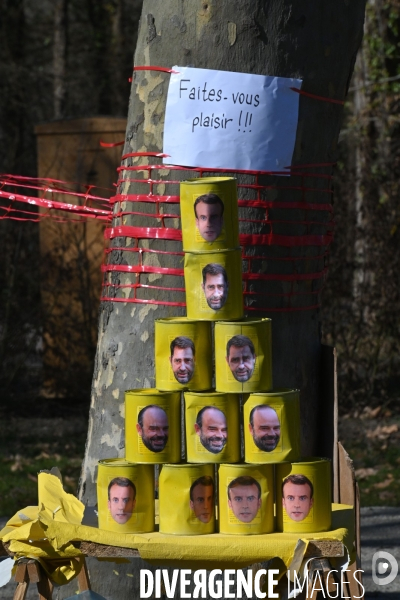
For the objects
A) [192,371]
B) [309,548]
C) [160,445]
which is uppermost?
[192,371]

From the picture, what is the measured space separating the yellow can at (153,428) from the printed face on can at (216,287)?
294 millimetres

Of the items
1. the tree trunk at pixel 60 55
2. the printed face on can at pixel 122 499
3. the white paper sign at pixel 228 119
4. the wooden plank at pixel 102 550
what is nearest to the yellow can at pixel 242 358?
the printed face on can at pixel 122 499

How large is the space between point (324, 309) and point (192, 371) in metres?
5.88

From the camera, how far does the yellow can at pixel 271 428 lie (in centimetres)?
276

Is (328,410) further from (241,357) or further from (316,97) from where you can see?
(316,97)

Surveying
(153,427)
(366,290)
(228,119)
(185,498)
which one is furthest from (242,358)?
(366,290)

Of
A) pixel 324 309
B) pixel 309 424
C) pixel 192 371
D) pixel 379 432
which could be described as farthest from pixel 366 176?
pixel 192 371

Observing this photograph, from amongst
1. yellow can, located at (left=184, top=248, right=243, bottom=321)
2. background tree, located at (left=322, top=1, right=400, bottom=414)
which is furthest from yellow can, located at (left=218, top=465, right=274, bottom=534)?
background tree, located at (left=322, top=1, right=400, bottom=414)

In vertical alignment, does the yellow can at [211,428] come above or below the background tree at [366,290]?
below

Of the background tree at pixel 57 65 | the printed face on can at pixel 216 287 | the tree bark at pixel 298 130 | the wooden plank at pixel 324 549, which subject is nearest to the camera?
the wooden plank at pixel 324 549

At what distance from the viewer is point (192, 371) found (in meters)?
2.86

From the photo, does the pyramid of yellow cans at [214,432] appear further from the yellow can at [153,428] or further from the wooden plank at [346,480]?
the wooden plank at [346,480]

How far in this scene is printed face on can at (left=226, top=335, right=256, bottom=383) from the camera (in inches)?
110

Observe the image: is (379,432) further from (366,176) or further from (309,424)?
(309,424)
